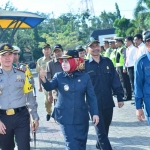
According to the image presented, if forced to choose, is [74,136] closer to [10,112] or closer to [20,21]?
[10,112]

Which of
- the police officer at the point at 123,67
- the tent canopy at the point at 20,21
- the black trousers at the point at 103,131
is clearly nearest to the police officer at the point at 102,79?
the black trousers at the point at 103,131

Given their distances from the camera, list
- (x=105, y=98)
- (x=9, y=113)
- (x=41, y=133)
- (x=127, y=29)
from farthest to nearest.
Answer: (x=127, y=29) < (x=41, y=133) < (x=105, y=98) < (x=9, y=113)

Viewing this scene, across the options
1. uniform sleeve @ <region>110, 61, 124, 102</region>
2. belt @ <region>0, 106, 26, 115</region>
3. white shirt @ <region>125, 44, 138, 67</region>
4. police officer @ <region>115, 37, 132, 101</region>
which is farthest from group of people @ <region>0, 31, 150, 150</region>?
police officer @ <region>115, 37, 132, 101</region>

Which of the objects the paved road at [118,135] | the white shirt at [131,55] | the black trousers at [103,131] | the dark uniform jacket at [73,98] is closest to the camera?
the dark uniform jacket at [73,98]

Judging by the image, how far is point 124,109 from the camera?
10.2 metres

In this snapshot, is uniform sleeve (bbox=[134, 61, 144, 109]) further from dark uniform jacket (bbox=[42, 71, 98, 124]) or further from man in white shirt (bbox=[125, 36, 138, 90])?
man in white shirt (bbox=[125, 36, 138, 90])

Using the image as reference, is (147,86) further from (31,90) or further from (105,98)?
(31,90)

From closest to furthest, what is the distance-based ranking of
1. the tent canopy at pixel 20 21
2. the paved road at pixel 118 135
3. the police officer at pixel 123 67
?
the paved road at pixel 118 135
the tent canopy at pixel 20 21
the police officer at pixel 123 67

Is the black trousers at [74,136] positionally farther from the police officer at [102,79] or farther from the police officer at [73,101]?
the police officer at [102,79]

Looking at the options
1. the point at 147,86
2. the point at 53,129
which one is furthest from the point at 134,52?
the point at 147,86

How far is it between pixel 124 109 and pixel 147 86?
213 inches

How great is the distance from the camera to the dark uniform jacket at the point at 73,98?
4.82 m

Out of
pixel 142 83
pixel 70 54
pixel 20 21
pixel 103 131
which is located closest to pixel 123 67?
pixel 20 21

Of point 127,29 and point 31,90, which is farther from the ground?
point 127,29
